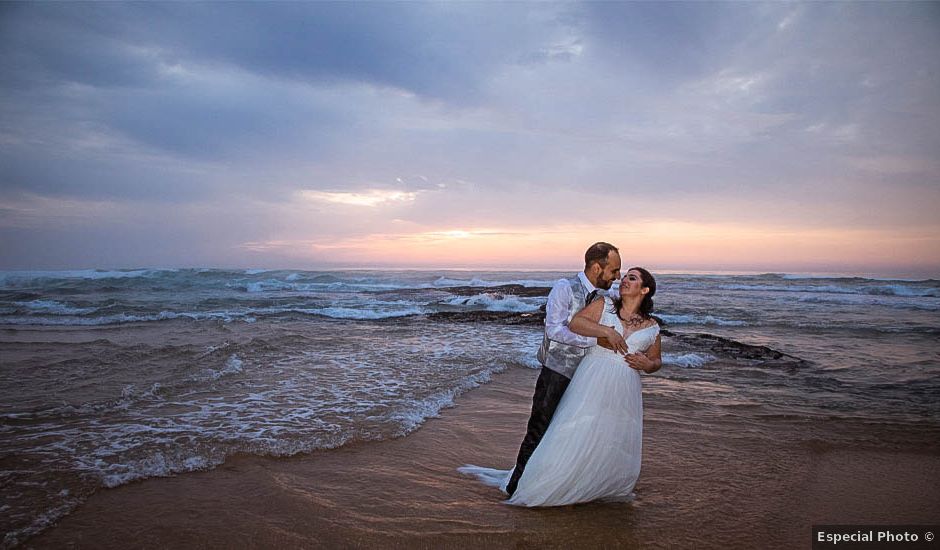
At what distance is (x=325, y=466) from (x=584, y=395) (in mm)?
2834

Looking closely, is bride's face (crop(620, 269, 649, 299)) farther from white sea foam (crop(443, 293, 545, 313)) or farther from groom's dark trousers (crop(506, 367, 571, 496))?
white sea foam (crop(443, 293, 545, 313))

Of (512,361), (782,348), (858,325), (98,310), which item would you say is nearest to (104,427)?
(512,361)

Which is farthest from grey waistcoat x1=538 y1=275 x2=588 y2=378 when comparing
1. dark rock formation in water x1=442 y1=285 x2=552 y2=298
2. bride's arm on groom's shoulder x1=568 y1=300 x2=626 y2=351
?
dark rock formation in water x1=442 y1=285 x2=552 y2=298

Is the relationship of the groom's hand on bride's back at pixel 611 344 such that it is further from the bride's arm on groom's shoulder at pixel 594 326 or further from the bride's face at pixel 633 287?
the bride's face at pixel 633 287

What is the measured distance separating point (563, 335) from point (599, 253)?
68 cm

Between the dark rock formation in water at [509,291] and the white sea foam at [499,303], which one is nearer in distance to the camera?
the white sea foam at [499,303]

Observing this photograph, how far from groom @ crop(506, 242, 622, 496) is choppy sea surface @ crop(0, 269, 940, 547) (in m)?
2.64

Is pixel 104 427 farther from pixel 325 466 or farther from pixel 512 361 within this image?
pixel 512 361

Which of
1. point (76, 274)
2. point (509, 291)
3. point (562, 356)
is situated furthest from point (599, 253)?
point (76, 274)

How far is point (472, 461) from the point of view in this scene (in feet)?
17.4

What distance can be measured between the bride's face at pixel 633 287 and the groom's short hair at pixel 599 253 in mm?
229

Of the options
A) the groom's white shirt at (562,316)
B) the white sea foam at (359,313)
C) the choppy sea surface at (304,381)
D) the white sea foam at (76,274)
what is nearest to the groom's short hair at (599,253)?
the groom's white shirt at (562,316)

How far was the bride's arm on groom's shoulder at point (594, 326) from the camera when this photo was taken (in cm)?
356

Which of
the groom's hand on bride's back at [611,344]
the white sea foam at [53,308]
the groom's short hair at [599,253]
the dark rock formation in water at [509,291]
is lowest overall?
the white sea foam at [53,308]
